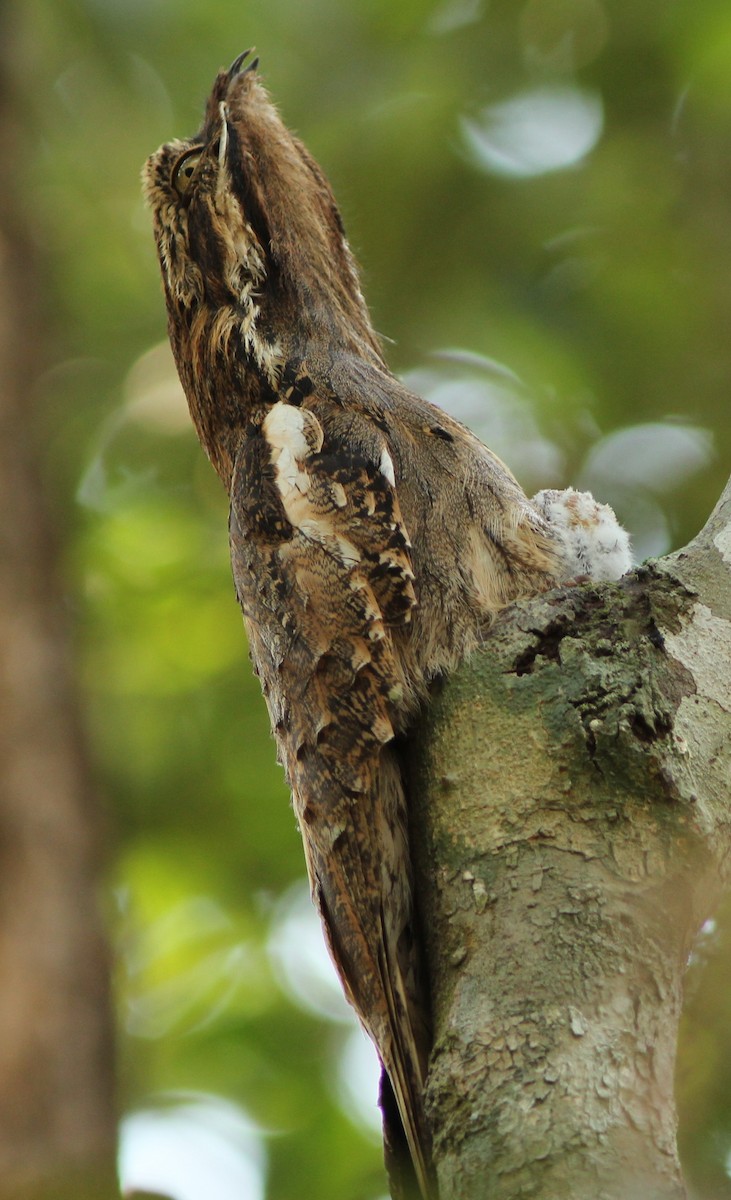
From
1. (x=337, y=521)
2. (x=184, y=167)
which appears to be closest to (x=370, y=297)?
(x=184, y=167)

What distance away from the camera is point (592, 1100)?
1803mm

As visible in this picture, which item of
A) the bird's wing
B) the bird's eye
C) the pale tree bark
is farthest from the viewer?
the bird's eye

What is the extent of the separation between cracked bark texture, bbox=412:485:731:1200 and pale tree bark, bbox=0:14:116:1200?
24.9 inches

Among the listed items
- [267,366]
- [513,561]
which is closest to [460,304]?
[267,366]

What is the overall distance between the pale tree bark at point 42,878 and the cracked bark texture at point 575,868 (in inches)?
24.9

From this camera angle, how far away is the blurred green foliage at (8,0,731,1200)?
5.05 m

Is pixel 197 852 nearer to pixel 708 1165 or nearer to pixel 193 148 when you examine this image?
pixel 193 148

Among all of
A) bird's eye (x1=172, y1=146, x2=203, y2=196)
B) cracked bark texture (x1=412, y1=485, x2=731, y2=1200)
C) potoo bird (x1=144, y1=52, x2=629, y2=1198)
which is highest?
bird's eye (x1=172, y1=146, x2=203, y2=196)

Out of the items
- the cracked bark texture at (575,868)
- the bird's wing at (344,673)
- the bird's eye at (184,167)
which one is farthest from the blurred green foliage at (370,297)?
the cracked bark texture at (575,868)

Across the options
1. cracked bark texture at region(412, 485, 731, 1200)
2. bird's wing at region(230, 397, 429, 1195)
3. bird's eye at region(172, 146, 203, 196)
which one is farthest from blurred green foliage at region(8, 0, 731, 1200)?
cracked bark texture at region(412, 485, 731, 1200)

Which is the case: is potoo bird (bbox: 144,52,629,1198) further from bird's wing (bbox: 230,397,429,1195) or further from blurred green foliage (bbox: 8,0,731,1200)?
blurred green foliage (bbox: 8,0,731,1200)

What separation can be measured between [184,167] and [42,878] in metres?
2.28

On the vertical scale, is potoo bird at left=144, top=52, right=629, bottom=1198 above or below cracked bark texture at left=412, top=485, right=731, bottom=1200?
above

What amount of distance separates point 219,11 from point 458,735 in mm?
3997
